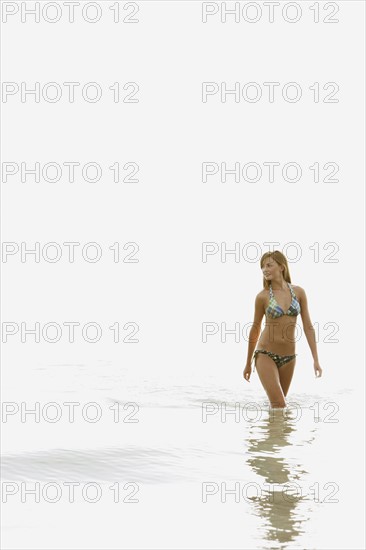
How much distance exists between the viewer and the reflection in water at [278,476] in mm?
6777

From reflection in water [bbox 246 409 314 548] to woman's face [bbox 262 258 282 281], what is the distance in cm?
165

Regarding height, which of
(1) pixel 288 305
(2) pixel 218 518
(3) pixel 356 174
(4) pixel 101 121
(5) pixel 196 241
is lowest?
(2) pixel 218 518

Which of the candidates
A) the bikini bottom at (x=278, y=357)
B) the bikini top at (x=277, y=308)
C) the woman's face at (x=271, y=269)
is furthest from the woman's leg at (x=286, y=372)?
the woman's face at (x=271, y=269)

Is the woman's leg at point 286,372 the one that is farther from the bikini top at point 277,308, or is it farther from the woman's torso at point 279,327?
the bikini top at point 277,308

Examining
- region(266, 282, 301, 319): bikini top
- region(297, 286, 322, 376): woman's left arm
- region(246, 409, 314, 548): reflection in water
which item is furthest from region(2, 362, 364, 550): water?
region(266, 282, 301, 319): bikini top

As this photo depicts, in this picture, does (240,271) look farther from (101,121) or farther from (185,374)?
(185,374)

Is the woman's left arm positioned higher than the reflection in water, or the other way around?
the woman's left arm

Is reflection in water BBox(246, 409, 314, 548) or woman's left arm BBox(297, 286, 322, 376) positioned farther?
woman's left arm BBox(297, 286, 322, 376)

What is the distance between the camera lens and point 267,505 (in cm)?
735

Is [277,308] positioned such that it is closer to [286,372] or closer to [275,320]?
[275,320]

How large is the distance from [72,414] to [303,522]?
5.55 metres

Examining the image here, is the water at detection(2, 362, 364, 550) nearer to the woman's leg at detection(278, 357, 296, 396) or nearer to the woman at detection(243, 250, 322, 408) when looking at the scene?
the woman's leg at detection(278, 357, 296, 396)

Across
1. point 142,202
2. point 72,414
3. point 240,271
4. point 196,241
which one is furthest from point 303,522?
point 142,202

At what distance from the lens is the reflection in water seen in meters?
6.78
